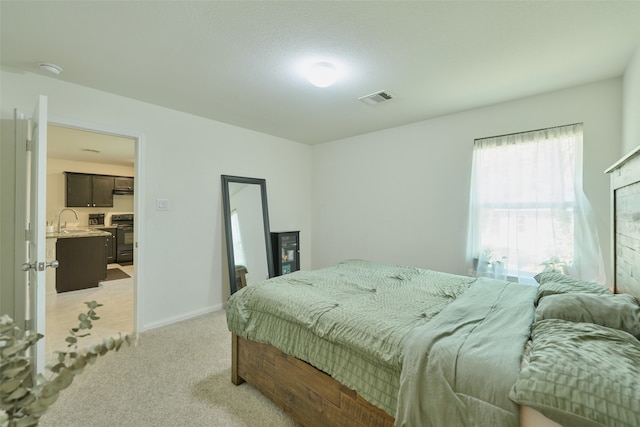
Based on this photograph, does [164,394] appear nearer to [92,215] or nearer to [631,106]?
[631,106]

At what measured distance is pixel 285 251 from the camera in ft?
13.8

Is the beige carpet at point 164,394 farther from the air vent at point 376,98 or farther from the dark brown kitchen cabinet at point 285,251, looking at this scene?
the air vent at point 376,98

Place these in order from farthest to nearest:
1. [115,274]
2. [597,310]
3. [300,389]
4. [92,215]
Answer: [92,215] < [115,274] < [300,389] < [597,310]

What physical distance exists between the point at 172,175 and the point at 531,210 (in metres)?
3.81

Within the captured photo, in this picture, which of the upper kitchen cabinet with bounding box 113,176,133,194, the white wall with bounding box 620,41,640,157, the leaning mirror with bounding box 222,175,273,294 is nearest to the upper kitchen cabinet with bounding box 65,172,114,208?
the upper kitchen cabinet with bounding box 113,176,133,194

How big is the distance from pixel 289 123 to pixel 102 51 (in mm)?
2000

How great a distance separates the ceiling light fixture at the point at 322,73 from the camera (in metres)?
2.15

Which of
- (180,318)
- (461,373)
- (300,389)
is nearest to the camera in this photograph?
Result: (461,373)

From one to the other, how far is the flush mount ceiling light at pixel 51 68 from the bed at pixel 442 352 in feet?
7.50

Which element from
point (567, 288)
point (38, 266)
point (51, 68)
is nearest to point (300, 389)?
point (567, 288)

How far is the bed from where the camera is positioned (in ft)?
2.94

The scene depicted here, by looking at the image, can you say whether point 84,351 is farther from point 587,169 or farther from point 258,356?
point 587,169

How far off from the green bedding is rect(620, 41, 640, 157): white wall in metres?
1.54

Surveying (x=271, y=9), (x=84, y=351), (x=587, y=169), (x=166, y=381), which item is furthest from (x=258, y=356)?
(x=587, y=169)
